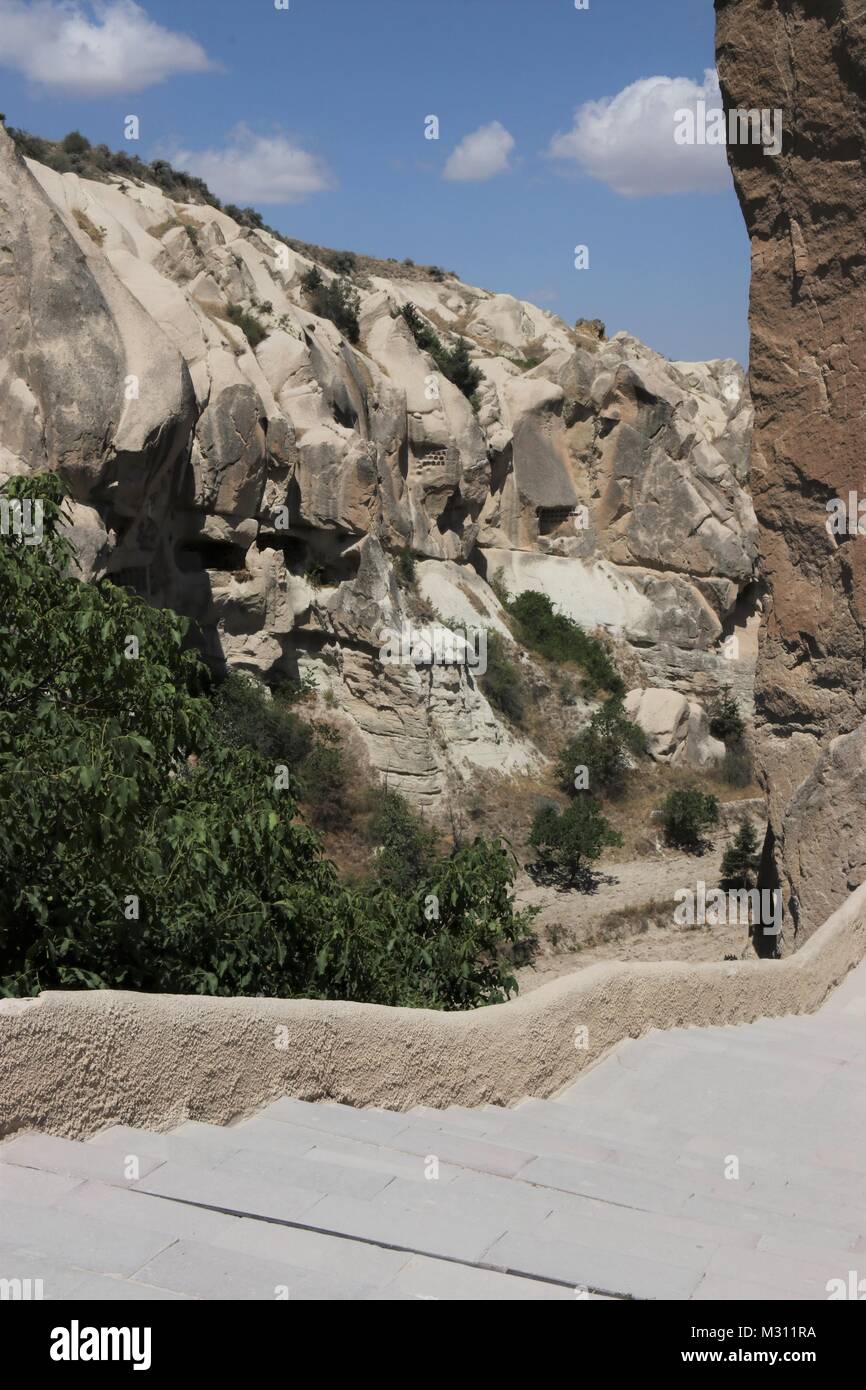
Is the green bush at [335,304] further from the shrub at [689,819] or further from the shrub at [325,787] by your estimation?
the shrub at [689,819]

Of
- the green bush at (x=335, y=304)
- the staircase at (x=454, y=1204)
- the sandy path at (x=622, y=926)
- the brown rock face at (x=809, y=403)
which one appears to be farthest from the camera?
the green bush at (x=335, y=304)

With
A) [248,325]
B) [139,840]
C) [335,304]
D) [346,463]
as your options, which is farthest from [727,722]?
[139,840]

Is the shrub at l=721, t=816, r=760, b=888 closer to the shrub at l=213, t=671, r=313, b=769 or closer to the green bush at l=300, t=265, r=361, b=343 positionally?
the shrub at l=213, t=671, r=313, b=769

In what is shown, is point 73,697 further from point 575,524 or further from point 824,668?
point 575,524

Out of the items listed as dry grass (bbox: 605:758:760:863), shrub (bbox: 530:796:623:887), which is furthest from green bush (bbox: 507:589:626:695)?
shrub (bbox: 530:796:623:887)

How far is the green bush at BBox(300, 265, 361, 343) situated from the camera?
2567 cm

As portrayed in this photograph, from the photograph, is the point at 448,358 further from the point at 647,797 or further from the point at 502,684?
the point at 647,797

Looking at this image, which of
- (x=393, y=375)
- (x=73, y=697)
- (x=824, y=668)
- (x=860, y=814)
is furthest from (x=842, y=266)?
(x=393, y=375)

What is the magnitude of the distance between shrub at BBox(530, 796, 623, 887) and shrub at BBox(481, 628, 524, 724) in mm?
3676

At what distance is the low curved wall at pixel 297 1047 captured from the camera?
3.39m

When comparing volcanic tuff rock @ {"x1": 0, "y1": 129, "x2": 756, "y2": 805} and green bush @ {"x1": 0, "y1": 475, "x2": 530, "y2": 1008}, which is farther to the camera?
volcanic tuff rock @ {"x1": 0, "y1": 129, "x2": 756, "y2": 805}

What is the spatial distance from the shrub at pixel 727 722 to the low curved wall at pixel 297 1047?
20.1m

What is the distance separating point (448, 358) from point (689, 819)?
1231 cm

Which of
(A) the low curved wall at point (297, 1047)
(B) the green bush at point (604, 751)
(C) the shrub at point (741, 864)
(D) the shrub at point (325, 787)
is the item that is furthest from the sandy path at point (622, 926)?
(A) the low curved wall at point (297, 1047)
